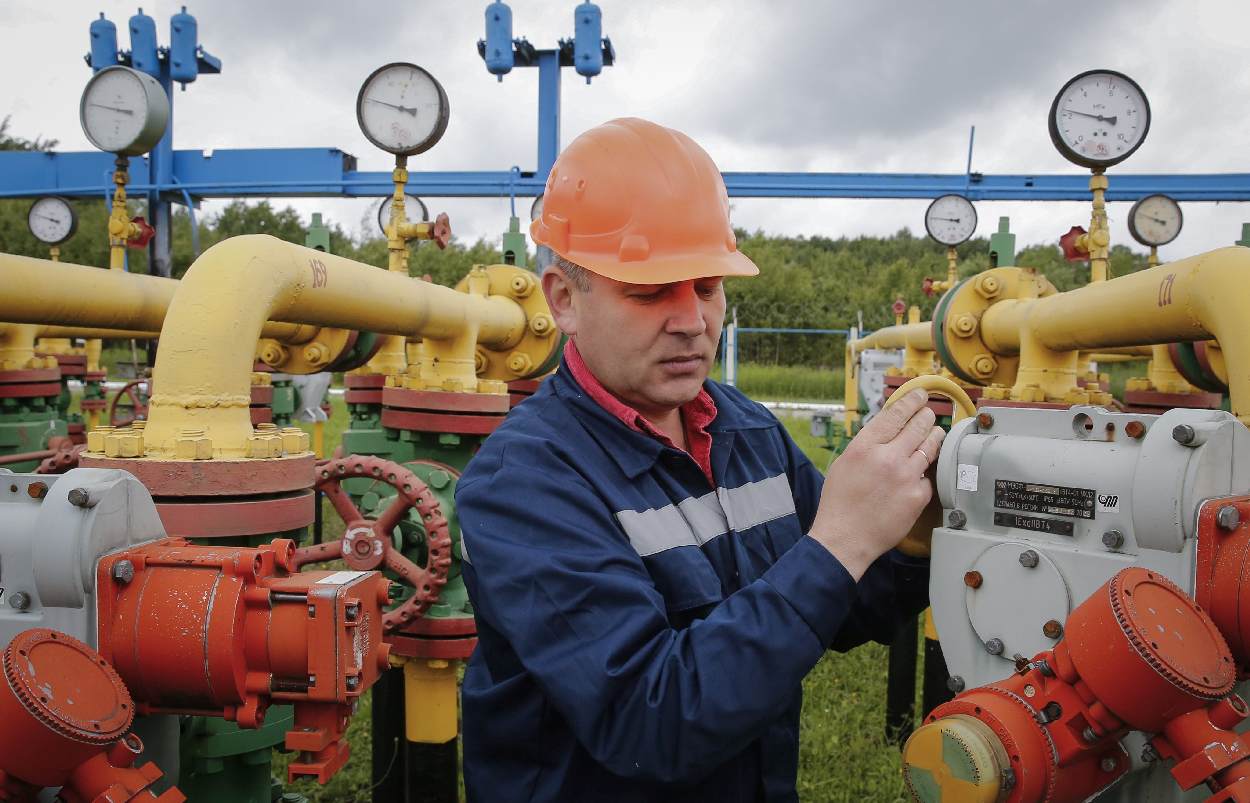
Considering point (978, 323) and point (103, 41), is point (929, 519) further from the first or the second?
point (103, 41)

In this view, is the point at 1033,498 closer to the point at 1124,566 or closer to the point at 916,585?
the point at 1124,566

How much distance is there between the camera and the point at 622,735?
0.94 m

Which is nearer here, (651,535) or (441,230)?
(651,535)

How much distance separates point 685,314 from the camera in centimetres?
117

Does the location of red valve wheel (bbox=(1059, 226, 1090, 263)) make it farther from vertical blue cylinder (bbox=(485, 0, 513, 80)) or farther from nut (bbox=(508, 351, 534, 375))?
vertical blue cylinder (bbox=(485, 0, 513, 80))

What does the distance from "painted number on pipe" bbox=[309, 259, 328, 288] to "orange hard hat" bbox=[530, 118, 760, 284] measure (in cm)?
94

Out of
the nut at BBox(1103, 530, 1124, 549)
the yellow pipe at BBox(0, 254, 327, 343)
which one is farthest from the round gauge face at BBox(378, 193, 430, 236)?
the nut at BBox(1103, 530, 1124, 549)

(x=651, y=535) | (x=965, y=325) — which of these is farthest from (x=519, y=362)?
(x=651, y=535)

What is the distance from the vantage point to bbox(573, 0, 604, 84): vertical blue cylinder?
9.23 m

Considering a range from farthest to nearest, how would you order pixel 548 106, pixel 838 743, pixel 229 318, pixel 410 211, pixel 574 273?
pixel 548 106, pixel 410 211, pixel 838 743, pixel 229 318, pixel 574 273

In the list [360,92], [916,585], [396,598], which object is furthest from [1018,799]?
[360,92]

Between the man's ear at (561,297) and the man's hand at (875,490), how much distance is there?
41 cm

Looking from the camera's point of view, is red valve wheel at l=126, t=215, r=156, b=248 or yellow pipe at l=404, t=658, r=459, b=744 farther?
red valve wheel at l=126, t=215, r=156, b=248

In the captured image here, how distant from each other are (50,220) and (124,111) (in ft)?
17.9
